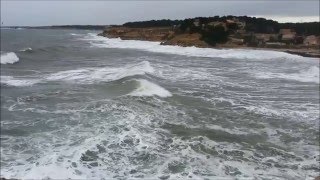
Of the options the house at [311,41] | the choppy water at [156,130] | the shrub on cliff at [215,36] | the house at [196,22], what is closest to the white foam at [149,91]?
the choppy water at [156,130]

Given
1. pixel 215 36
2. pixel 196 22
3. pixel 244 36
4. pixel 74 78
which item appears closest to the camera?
pixel 74 78

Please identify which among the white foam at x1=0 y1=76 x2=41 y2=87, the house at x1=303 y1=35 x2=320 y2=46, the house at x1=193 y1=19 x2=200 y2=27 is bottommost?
the white foam at x1=0 y1=76 x2=41 y2=87

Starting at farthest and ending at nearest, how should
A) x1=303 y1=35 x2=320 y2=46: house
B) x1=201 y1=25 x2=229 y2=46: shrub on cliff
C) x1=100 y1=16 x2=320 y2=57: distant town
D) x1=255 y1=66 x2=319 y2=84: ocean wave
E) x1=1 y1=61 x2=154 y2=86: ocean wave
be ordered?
x1=201 y1=25 x2=229 y2=46: shrub on cliff
x1=100 y1=16 x2=320 y2=57: distant town
x1=303 y1=35 x2=320 y2=46: house
x1=255 y1=66 x2=319 y2=84: ocean wave
x1=1 y1=61 x2=154 y2=86: ocean wave

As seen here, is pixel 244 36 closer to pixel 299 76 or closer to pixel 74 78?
pixel 299 76

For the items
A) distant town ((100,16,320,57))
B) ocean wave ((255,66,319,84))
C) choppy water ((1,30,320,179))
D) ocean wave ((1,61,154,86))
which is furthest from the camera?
distant town ((100,16,320,57))

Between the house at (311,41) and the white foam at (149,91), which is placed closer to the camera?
the white foam at (149,91)

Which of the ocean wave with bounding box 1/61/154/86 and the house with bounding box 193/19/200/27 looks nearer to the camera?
the ocean wave with bounding box 1/61/154/86

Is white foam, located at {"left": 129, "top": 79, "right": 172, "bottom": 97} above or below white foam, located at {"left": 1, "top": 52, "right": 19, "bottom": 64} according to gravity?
above

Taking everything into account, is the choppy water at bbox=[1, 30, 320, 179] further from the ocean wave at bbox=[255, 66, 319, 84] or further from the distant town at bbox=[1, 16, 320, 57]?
the distant town at bbox=[1, 16, 320, 57]

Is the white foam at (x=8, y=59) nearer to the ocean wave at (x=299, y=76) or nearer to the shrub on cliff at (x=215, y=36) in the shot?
the ocean wave at (x=299, y=76)

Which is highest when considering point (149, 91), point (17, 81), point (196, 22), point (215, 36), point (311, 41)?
point (196, 22)

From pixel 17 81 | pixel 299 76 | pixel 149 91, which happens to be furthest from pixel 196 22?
pixel 149 91

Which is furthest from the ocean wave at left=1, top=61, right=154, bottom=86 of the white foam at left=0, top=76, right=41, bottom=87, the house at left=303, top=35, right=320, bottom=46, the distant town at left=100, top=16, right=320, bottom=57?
the house at left=303, top=35, right=320, bottom=46

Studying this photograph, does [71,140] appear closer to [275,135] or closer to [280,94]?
[275,135]
